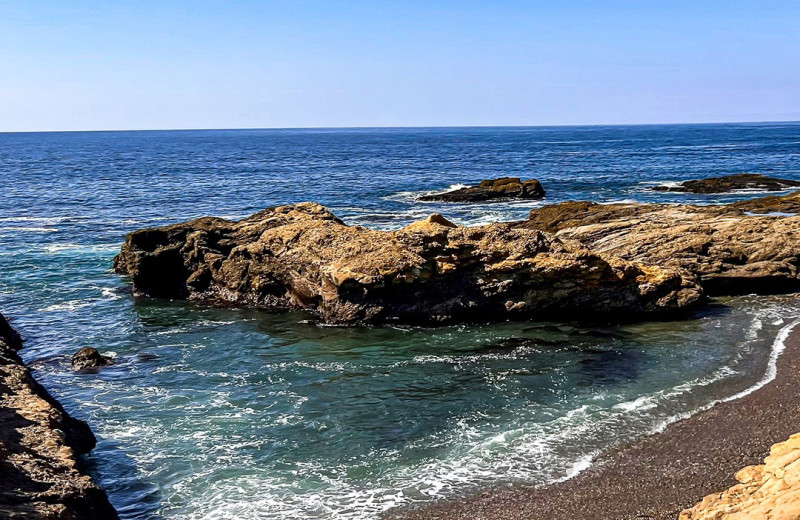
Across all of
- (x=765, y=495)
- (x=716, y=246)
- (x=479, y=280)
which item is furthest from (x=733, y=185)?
(x=765, y=495)

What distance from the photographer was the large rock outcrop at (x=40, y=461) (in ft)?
31.1

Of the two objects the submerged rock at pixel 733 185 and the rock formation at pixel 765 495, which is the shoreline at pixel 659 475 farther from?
the submerged rock at pixel 733 185

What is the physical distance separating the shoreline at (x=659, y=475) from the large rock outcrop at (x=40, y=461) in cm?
475

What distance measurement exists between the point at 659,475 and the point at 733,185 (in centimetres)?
5171

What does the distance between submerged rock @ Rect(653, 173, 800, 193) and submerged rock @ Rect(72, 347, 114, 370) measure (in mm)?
49692

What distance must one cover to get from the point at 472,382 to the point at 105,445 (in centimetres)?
843

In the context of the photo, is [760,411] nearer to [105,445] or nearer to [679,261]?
[679,261]

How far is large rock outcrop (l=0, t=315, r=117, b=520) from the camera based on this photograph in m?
9.48

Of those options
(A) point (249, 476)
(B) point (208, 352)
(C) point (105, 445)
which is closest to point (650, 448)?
(A) point (249, 476)

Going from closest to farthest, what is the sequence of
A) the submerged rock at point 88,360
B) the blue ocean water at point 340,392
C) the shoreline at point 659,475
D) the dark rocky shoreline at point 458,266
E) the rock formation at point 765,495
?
the rock formation at point 765,495 < the shoreline at point 659,475 < the blue ocean water at point 340,392 < the submerged rock at point 88,360 < the dark rocky shoreline at point 458,266

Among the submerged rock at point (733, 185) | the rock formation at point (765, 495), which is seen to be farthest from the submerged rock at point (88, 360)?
the submerged rock at point (733, 185)

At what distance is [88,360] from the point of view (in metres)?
19.4

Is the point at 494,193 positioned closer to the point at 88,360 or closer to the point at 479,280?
the point at 479,280

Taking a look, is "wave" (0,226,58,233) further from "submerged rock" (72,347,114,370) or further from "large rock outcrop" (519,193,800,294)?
"large rock outcrop" (519,193,800,294)
